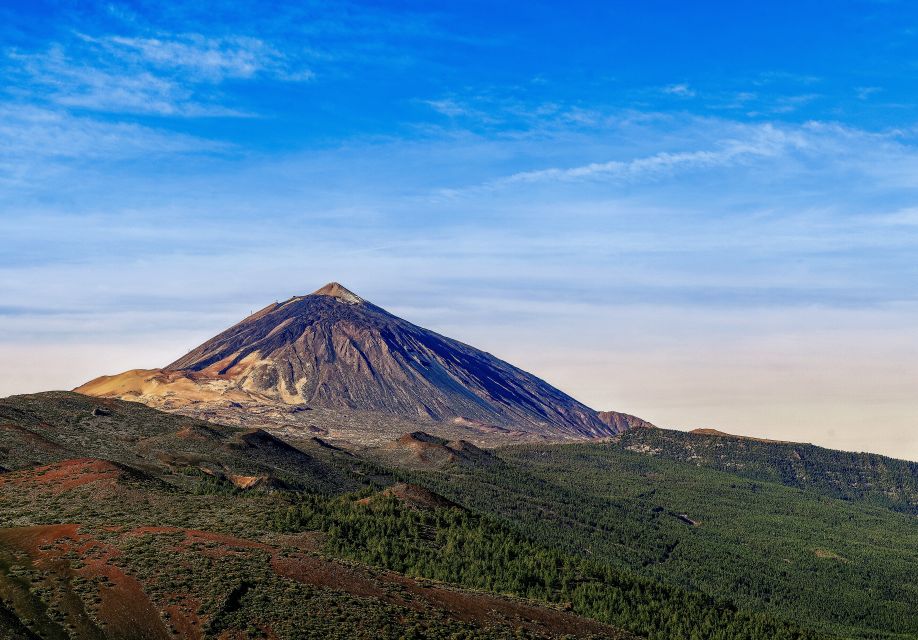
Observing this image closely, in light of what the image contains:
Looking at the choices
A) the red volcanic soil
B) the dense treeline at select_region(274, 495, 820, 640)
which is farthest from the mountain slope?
the red volcanic soil

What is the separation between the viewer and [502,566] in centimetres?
10750

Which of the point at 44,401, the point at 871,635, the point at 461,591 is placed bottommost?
the point at 871,635

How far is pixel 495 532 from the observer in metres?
119

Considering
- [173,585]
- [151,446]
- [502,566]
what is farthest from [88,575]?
[151,446]

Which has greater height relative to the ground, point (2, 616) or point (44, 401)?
point (44, 401)

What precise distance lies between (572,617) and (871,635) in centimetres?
10366

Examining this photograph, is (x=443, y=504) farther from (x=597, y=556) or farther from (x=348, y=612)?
(x=597, y=556)

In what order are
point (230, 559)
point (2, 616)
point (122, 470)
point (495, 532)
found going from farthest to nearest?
point (495, 532), point (122, 470), point (230, 559), point (2, 616)

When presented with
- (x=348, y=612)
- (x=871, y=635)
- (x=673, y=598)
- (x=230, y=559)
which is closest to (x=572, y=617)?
(x=348, y=612)

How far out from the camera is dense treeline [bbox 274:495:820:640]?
9894cm

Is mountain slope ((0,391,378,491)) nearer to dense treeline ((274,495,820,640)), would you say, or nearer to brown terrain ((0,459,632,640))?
dense treeline ((274,495,820,640))

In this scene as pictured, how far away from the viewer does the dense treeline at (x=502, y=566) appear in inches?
3895

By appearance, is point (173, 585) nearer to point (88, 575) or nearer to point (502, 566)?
point (88, 575)

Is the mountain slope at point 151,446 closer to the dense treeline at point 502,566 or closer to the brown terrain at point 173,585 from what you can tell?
the dense treeline at point 502,566
